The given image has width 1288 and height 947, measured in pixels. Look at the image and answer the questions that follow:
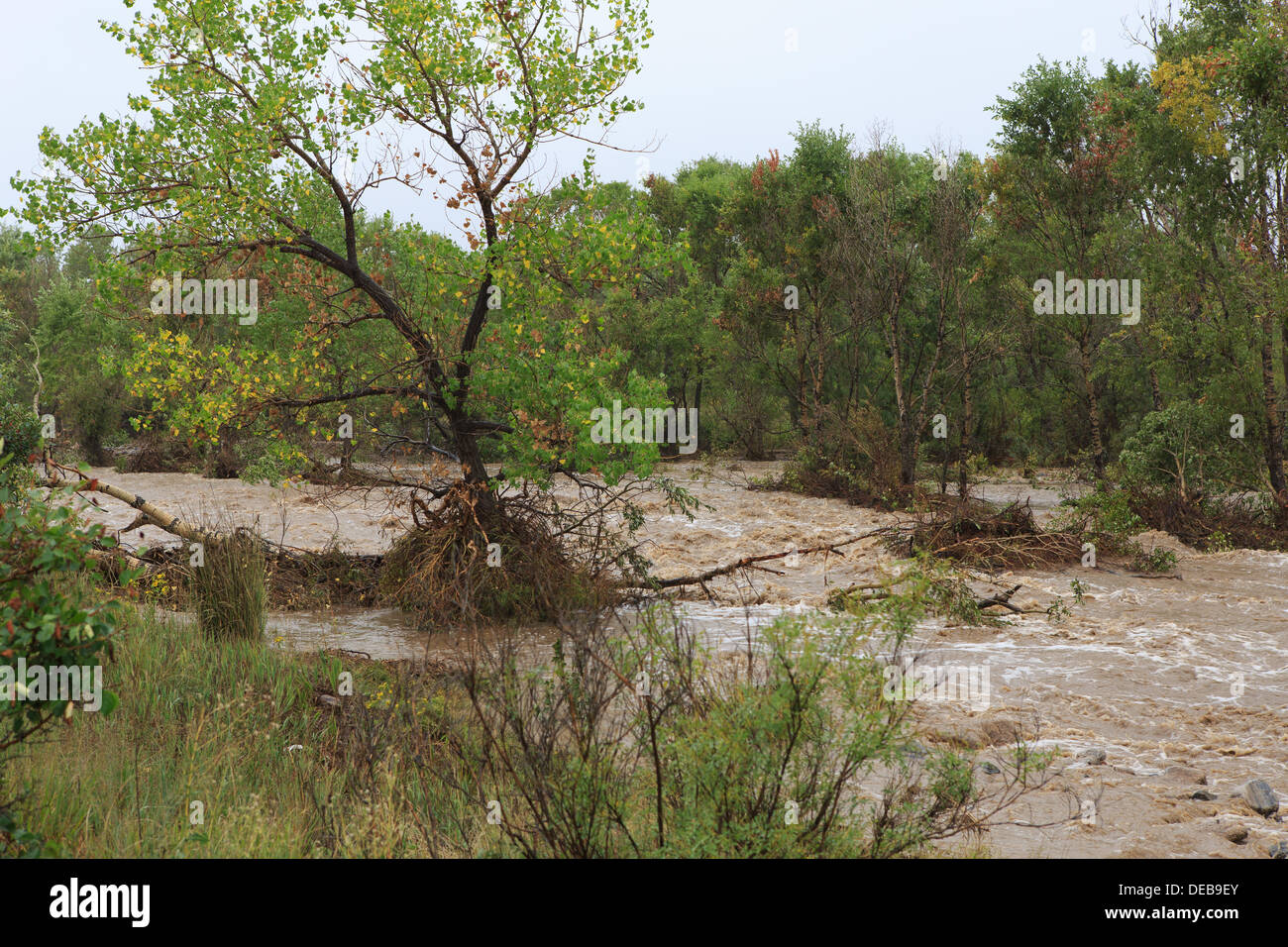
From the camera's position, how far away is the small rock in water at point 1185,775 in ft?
20.3

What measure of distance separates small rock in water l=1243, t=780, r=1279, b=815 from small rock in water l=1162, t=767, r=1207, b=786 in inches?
11.1

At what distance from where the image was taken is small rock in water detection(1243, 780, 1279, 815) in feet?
18.6

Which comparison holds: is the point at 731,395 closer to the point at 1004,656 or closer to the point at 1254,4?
the point at 1254,4

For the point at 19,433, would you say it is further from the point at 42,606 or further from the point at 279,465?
the point at 42,606

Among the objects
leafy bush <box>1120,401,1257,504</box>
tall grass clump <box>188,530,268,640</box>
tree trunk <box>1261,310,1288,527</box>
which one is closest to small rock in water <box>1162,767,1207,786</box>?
tall grass clump <box>188,530,268,640</box>

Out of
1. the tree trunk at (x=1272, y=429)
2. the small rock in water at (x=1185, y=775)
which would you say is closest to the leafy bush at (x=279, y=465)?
the small rock in water at (x=1185, y=775)

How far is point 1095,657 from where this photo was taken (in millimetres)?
9273

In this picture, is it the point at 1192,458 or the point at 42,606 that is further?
the point at 1192,458

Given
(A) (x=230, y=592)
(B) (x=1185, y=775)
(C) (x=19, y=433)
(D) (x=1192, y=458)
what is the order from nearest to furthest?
(B) (x=1185, y=775), (A) (x=230, y=592), (C) (x=19, y=433), (D) (x=1192, y=458)

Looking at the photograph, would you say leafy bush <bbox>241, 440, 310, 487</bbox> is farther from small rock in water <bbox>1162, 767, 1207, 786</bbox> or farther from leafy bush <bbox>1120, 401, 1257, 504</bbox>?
leafy bush <bbox>1120, 401, 1257, 504</bbox>

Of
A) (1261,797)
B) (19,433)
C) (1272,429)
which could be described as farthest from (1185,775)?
(1272,429)

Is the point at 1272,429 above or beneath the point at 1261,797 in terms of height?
above

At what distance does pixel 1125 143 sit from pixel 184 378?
18232 mm

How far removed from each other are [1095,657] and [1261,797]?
3566 millimetres
